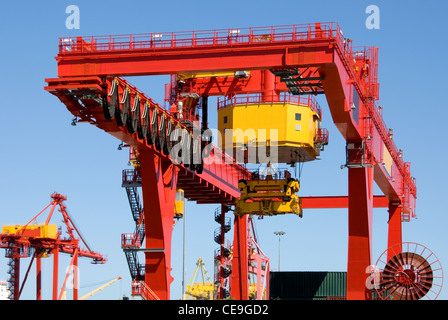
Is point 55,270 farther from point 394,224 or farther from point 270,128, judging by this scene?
point 270,128

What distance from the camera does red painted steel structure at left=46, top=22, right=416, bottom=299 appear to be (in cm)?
3597

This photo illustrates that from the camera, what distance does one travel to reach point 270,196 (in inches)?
1774

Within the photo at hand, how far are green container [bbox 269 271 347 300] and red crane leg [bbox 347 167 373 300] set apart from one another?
35.2m

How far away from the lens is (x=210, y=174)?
53250 mm

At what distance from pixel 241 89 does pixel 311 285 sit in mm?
36983

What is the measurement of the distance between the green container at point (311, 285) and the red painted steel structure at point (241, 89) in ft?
71.1

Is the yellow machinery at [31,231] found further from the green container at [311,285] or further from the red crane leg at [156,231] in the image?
the red crane leg at [156,231]

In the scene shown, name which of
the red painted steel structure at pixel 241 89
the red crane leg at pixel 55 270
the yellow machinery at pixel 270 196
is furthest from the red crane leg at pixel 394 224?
the red crane leg at pixel 55 270

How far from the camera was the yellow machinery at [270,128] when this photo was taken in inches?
1667

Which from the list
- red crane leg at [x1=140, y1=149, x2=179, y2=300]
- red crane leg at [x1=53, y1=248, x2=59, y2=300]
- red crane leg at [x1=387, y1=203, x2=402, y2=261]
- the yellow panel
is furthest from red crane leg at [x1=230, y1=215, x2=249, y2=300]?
red crane leg at [x1=53, y1=248, x2=59, y2=300]

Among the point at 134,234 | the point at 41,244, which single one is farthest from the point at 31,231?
the point at 134,234

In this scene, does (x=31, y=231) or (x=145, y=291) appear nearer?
(x=145, y=291)
